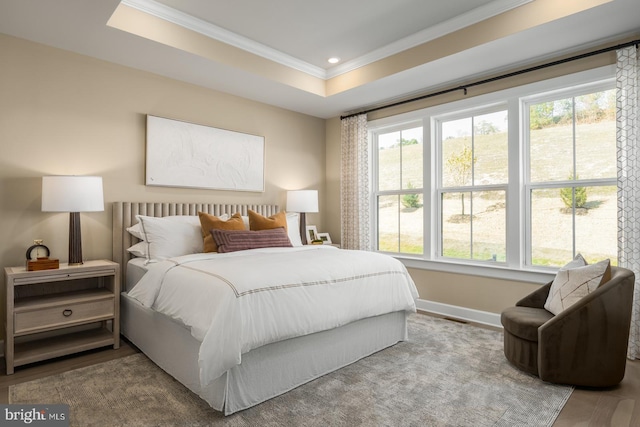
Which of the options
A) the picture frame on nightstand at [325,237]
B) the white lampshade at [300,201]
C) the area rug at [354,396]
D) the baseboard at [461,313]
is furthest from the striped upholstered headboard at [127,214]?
the baseboard at [461,313]

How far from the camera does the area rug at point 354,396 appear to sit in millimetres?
2002

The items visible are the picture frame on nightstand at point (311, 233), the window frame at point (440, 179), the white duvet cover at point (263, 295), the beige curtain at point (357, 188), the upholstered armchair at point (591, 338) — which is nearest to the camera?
the white duvet cover at point (263, 295)

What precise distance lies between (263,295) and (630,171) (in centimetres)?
302

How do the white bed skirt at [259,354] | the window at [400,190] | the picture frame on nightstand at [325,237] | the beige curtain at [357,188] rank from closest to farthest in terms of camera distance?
the white bed skirt at [259,354]
the window at [400,190]
the beige curtain at [357,188]
the picture frame on nightstand at [325,237]

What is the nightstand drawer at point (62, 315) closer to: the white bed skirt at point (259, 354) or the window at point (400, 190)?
the white bed skirt at point (259, 354)

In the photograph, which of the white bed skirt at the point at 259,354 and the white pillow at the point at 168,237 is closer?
the white bed skirt at the point at 259,354

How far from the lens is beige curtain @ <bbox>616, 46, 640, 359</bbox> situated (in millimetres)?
2859

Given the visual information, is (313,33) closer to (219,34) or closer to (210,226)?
(219,34)

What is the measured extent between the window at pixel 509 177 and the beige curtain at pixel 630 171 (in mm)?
197

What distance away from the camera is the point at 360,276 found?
110 inches

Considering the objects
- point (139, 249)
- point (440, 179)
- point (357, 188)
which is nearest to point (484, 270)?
point (440, 179)

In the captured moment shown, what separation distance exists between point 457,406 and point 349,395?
0.64 meters

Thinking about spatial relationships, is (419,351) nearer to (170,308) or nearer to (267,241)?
(267,241)

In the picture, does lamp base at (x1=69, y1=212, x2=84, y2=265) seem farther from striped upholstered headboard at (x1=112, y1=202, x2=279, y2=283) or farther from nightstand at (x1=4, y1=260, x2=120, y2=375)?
striped upholstered headboard at (x1=112, y1=202, x2=279, y2=283)
